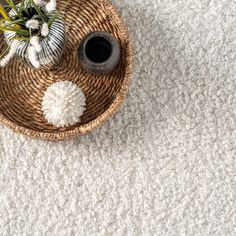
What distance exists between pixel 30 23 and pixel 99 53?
154 mm

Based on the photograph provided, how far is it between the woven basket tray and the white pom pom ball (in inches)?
0.7

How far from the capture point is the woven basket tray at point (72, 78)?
80 centimetres

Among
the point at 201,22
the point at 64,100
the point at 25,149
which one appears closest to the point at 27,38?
the point at 64,100

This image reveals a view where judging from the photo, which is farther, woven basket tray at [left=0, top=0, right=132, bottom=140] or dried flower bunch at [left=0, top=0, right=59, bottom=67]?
woven basket tray at [left=0, top=0, right=132, bottom=140]

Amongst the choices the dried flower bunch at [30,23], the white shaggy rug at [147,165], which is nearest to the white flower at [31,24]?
the dried flower bunch at [30,23]

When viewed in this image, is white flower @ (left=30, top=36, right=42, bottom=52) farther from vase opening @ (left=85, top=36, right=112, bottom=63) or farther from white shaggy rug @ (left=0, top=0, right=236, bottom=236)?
white shaggy rug @ (left=0, top=0, right=236, bottom=236)

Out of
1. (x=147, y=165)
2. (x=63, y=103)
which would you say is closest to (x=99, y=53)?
(x=63, y=103)

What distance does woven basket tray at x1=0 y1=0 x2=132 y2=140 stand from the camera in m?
0.80

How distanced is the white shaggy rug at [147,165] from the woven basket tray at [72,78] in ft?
0.22

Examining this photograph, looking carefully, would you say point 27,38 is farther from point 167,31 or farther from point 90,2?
point 167,31

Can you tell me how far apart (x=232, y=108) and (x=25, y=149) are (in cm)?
41

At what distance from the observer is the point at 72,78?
0.82 metres

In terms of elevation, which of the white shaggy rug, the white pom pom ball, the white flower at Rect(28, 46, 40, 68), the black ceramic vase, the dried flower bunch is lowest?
the white shaggy rug

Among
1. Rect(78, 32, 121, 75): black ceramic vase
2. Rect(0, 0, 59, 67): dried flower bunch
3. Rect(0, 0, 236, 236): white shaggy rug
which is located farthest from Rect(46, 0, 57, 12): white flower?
Rect(0, 0, 236, 236): white shaggy rug
